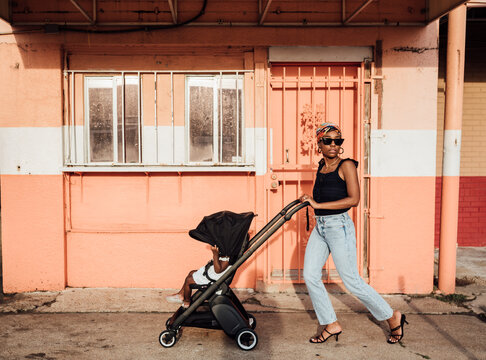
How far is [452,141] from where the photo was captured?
5473 mm

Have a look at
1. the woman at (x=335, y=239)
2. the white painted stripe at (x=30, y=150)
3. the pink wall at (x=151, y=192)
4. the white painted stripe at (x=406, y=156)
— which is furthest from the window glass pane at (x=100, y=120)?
the white painted stripe at (x=406, y=156)

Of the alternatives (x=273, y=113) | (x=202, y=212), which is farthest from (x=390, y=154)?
(x=202, y=212)

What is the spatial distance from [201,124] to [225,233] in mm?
2044

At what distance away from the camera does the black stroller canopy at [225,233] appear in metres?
4.07

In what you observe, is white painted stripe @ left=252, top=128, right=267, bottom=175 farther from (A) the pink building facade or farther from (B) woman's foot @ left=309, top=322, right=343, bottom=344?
(B) woman's foot @ left=309, top=322, right=343, bottom=344

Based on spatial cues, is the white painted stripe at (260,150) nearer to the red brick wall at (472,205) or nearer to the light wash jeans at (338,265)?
the light wash jeans at (338,265)

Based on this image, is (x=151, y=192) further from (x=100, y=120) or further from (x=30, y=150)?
(x=30, y=150)

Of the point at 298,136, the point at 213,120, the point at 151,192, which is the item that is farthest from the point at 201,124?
the point at 298,136

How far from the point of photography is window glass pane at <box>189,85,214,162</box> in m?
5.73

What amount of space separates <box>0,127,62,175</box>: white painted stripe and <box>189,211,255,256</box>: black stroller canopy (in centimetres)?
244

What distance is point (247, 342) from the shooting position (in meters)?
4.04

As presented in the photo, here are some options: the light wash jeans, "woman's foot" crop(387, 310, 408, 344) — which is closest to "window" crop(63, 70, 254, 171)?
the light wash jeans

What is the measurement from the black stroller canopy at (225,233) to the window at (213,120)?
1713 mm

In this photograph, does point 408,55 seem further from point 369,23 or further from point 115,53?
point 115,53
